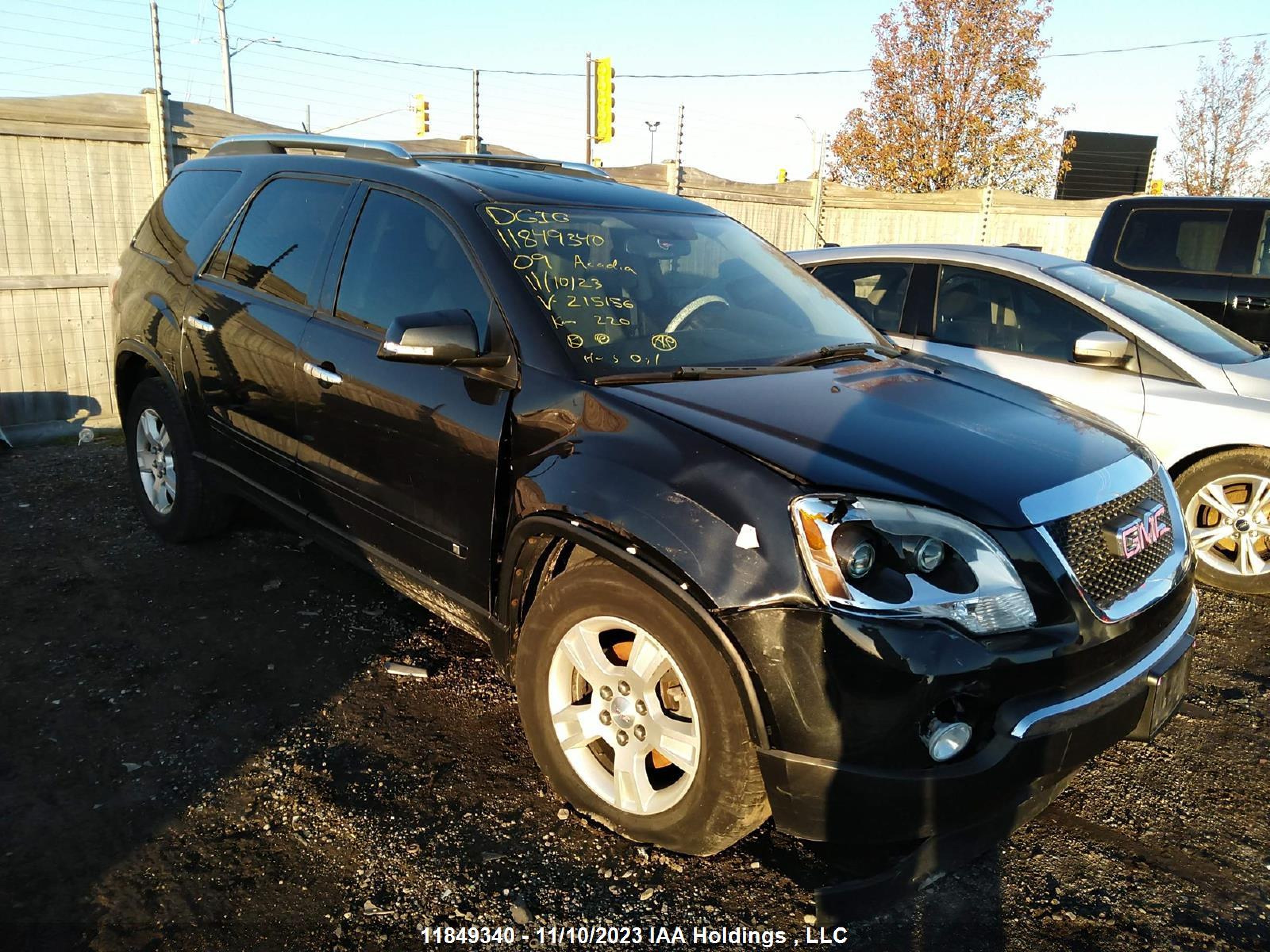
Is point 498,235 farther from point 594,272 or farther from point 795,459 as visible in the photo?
point 795,459

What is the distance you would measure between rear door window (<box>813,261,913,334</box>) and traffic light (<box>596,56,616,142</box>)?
46.4 feet

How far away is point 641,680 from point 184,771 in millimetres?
1598

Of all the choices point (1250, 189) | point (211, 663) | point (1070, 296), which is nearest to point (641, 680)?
point (211, 663)

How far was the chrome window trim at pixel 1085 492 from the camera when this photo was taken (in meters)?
2.38

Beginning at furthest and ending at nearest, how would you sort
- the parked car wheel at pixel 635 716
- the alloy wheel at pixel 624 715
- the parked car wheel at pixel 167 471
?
1. the parked car wheel at pixel 167 471
2. the alloy wheel at pixel 624 715
3. the parked car wheel at pixel 635 716

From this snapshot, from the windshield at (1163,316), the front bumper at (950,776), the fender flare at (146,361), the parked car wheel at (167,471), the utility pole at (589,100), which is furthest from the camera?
the utility pole at (589,100)

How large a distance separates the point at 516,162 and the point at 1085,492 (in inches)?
107

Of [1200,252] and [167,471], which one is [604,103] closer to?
[1200,252]

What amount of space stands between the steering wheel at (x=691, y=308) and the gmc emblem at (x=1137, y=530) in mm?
1461

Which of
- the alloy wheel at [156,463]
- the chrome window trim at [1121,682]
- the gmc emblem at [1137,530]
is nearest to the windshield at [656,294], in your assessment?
the gmc emblem at [1137,530]

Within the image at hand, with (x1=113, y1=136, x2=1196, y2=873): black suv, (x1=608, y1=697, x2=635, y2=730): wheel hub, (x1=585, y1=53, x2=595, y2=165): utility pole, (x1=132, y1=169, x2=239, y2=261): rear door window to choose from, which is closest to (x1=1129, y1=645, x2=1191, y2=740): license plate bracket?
(x1=113, y1=136, x2=1196, y2=873): black suv

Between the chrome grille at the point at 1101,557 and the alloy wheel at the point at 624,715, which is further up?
the chrome grille at the point at 1101,557

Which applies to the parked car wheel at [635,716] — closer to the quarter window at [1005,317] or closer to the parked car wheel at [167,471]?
the parked car wheel at [167,471]

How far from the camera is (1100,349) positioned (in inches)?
181
